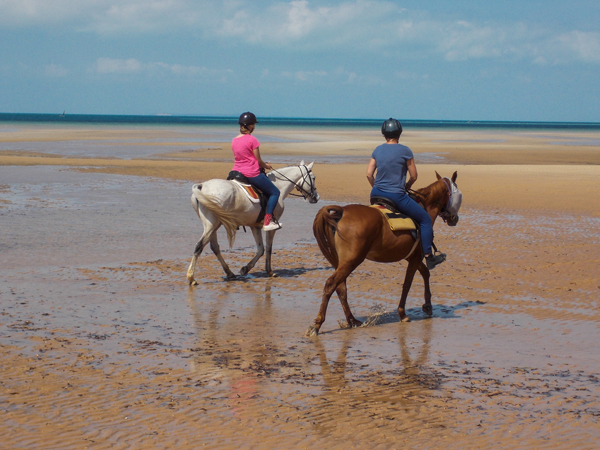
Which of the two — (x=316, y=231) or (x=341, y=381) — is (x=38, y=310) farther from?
(x=341, y=381)

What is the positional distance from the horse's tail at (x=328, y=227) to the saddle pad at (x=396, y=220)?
562 mm

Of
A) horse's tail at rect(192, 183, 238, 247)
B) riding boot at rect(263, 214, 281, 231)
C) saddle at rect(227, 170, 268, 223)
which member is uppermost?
saddle at rect(227, 170, 268, 223)

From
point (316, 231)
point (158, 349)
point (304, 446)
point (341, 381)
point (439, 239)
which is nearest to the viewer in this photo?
point (304, 446)

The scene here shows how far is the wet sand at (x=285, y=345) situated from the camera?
193 inches

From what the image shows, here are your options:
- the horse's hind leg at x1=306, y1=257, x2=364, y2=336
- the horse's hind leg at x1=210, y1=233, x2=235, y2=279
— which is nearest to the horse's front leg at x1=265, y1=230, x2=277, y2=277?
the horse's hind leg at x1=210, y1=233, x2=235, y2=279

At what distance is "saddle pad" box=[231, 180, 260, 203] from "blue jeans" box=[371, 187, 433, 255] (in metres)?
2.87

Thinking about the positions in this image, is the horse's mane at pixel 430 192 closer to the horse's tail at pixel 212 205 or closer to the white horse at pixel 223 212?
the white horse at pixel 223 212

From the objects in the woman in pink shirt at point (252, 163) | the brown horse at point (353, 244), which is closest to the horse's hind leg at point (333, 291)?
the brown horse at point (353, 244)

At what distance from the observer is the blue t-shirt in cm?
785

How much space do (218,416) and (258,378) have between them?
0.90 m

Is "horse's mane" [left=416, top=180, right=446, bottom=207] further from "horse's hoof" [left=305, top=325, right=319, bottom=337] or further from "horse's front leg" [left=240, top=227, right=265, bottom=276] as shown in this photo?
"horse's front leg" [left=240, top=227, right=265, bottom=276]

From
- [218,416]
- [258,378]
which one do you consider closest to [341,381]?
[258,378]

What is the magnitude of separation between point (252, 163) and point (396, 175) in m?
3.22

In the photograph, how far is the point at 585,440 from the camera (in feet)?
15.6
